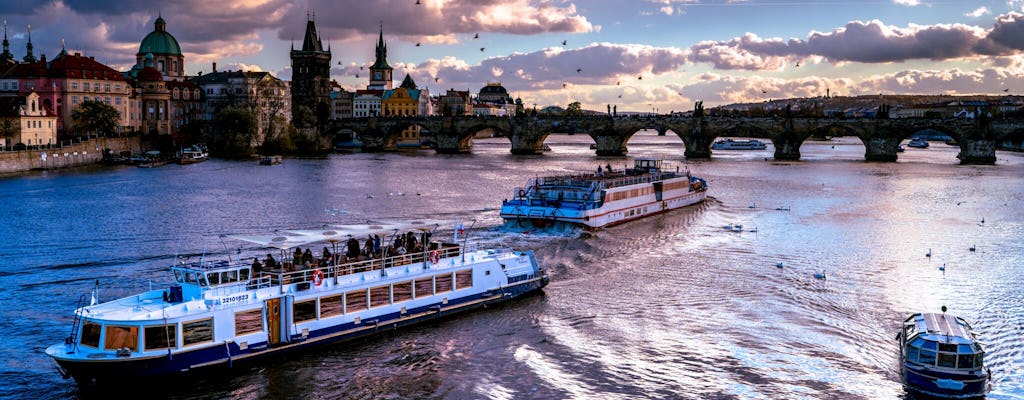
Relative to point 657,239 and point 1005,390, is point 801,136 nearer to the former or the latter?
point 657,239

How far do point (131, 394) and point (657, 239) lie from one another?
32833 millimetres

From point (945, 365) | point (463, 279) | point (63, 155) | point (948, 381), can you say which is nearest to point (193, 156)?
point (63, 155)

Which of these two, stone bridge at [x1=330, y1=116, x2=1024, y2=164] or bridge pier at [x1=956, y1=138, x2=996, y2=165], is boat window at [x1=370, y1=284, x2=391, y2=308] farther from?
stone bridge at [x1=330, y1=116, x2=1024, y2=164]

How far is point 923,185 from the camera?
3329 inches

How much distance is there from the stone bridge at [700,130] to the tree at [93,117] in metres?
48.3

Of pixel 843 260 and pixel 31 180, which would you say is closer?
pixel 843 260

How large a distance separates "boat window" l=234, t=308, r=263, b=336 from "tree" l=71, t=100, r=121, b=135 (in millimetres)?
97929

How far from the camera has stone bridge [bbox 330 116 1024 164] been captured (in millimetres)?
120375

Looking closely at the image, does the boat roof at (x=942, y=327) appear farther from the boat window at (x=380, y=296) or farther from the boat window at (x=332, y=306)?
the boat window at (x=332, y=306)

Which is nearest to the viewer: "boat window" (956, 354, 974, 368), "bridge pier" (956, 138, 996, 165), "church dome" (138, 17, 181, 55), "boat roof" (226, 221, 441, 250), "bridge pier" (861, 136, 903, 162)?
"boat window" (956, 354, 974, 368)

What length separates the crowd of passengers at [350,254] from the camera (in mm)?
28297

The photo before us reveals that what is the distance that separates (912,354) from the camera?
24734 mm

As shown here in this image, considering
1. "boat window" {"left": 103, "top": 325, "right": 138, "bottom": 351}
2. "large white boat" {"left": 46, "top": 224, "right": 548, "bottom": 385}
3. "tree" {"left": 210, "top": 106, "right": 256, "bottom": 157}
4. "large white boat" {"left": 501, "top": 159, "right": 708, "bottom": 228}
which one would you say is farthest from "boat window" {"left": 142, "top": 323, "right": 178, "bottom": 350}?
"tree" {"left": 210, "top": 106, "right": 256, "bottom": 157}

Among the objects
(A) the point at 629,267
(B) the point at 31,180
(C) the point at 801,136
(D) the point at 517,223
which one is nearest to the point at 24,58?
(B) the point at 31,180
